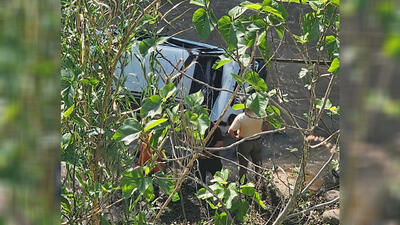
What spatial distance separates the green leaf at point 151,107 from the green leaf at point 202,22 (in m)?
0.30

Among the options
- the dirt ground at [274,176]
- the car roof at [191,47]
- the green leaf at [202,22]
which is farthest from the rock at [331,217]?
the green leaf at [202,22]

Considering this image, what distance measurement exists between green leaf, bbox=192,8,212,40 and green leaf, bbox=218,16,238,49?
7 centimetres

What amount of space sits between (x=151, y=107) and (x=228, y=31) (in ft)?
1.28

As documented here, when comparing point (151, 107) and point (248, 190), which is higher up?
point (151, 107)

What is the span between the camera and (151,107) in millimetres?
2119

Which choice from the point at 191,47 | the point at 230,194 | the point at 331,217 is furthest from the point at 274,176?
the point at 230,194

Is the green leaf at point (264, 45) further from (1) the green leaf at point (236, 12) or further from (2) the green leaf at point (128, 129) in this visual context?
(2) the green leaf at point (128, 129)

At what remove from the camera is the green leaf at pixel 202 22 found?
7.23ft

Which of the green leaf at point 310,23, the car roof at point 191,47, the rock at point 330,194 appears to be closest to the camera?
the green leaf at point 310,23

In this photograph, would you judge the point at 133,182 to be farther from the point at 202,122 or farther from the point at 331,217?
the point at 331,217

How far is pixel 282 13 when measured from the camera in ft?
7.20

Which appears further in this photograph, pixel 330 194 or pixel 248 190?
pixel 330 194

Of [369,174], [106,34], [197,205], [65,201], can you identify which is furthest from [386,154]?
[197,205]

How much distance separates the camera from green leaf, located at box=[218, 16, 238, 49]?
2.14m
